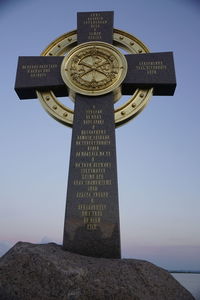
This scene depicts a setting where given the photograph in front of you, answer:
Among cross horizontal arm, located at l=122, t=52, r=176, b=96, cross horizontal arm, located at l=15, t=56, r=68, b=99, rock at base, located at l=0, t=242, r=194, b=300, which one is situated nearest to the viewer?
rock at base, located at l=0, t=242, r=194, b=300

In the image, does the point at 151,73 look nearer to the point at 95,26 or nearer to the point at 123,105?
the point at 123,105

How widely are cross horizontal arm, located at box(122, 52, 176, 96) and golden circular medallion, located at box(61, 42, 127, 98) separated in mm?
303

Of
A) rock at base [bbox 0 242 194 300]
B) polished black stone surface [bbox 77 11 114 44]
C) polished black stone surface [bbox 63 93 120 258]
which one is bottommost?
rock at base [bbox 0 242 194 300]

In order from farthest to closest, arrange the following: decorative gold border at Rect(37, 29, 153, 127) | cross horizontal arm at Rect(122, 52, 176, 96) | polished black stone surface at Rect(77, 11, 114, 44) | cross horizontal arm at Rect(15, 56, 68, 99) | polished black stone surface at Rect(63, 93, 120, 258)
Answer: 1. polished black stone surface at Rect(77, 11, 114, 44)
2. cross horizontal arm at Rect(15, 56, 68, 99)
3. cross horizontal arm at Rect(122, 52, 176, 96)
4. decorative gold border at Rect(37, 29, 153, 127)
5. polished black stone surface at Rect(63, 93, 120, 258)

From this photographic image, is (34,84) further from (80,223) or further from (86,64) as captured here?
(80,223)

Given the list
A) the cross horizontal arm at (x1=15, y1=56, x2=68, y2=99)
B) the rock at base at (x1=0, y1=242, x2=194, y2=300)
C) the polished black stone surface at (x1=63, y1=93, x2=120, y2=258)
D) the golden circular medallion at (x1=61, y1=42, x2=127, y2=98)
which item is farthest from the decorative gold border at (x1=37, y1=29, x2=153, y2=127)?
the rock at base at (x1=0, y1=242, x2=194, y2=300)

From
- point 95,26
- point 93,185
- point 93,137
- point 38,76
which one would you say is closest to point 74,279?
point 93,185

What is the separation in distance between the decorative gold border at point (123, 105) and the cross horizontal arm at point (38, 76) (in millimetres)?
237

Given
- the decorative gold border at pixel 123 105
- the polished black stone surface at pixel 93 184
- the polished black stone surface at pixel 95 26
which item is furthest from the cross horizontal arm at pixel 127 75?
the polished black stone surface at pixel 95 26

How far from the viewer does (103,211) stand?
6.34 meters

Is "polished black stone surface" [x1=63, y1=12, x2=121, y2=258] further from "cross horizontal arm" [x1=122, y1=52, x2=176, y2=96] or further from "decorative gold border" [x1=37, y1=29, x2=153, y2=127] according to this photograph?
"cross horizontal arm" [x1=122, y1=52, x2=176, y2=96]

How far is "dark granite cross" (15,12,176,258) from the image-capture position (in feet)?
20.1

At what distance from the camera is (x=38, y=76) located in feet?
28.4

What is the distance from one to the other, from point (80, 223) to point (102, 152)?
5.69 ft
